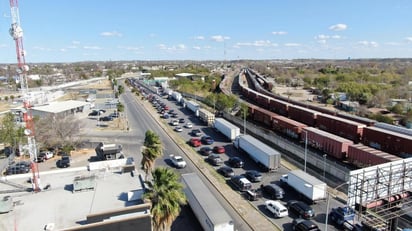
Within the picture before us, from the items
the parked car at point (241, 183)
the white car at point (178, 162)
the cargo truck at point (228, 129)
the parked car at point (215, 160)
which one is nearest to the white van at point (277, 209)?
the parked car at point (241, 183)

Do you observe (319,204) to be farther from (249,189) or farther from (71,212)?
(71,212)

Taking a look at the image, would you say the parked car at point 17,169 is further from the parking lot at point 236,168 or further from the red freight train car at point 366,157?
the red freight train car at point 366,157

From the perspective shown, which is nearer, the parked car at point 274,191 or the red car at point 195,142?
the parked car at point 274,191

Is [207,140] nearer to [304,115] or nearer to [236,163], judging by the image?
[236,163]

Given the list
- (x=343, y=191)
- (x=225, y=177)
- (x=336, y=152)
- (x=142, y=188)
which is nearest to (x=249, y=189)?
(x=225, y=177)

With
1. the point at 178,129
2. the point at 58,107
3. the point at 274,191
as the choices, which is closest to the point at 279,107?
the point at 178,129

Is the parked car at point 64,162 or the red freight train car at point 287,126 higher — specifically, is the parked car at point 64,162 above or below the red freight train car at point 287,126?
below
